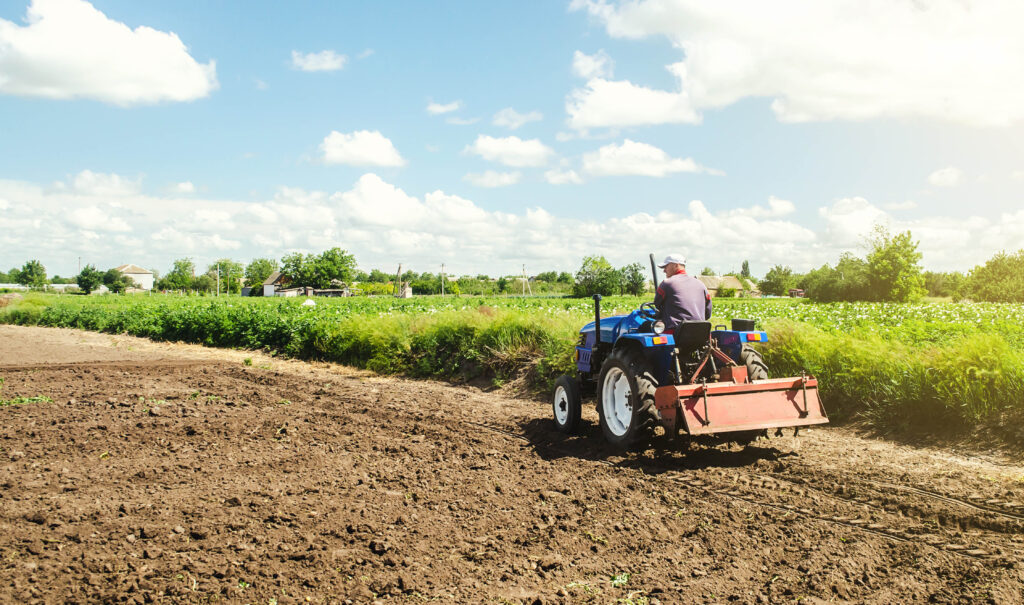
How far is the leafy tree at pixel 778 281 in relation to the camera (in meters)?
69.2

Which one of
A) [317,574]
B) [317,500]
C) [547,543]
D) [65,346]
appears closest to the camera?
[317,574]

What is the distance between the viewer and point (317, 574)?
3.58 meters

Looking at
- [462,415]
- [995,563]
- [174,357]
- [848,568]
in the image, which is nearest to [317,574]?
[848,568]

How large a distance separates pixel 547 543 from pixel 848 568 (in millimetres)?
1700

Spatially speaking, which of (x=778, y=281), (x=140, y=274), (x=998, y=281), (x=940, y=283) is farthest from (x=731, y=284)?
(x=140, y=274)

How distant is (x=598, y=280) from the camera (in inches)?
2178

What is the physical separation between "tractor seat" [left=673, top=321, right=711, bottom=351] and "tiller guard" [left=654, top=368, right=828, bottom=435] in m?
0.39

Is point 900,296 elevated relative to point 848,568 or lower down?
elevated

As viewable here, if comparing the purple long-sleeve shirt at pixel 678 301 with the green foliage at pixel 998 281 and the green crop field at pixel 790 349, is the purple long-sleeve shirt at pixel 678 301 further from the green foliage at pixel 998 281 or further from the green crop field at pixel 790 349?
the green foliage at pixel 998 281

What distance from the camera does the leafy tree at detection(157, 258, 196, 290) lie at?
10125cm

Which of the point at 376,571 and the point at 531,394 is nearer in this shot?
the point at 376,571

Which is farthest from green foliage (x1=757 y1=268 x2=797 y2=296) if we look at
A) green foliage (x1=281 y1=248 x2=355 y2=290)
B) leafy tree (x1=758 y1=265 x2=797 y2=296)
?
green foliage (x1=281 y1=248 x2=355 y2=290)

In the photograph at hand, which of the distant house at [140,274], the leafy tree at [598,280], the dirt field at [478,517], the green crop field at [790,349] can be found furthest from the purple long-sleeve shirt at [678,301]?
the distant house at [140,274]

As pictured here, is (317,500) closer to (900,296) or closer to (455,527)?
(455,527)
